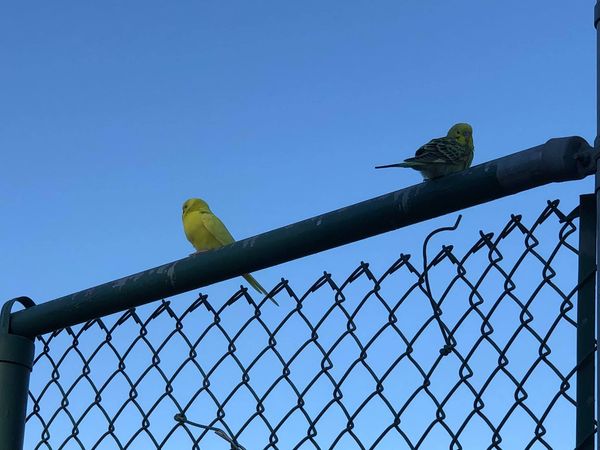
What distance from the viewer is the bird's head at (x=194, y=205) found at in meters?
4.80

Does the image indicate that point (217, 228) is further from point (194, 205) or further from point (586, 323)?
point (586, 323)

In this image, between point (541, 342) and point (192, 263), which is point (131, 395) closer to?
point (192, 263)

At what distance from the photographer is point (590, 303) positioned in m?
1.96

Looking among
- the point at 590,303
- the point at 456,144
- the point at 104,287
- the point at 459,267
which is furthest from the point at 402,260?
the point at 104,287

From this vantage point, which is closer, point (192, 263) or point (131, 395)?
point (192, 263)

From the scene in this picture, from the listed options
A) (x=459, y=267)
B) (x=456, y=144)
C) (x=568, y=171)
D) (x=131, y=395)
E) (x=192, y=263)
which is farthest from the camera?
(x=131, y=395)

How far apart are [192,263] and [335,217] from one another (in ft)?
1.50

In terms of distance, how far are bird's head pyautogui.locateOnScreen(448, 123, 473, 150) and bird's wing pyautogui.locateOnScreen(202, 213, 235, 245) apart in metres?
1.82

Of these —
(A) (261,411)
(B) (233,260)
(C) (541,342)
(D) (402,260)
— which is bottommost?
(C) (541,342)

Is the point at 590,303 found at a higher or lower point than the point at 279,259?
lower

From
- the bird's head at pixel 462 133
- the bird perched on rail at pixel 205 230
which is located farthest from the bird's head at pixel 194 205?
the bird's head at pixel 462 133

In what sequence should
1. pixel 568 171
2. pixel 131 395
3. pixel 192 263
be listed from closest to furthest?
pixel 568 171
pixel 192 263
pixel 131 395

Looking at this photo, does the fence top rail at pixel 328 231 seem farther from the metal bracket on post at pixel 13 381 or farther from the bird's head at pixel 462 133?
the bird's head at pixel 462 133

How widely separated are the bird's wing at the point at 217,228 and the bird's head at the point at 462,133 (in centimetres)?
182
